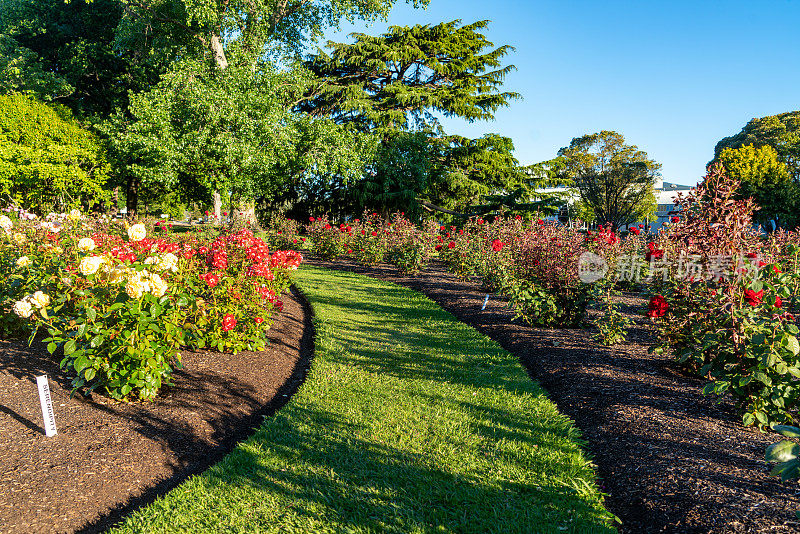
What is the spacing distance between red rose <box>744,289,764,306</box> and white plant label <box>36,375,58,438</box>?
5.01 meters

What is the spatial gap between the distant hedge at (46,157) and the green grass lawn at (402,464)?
679 inches

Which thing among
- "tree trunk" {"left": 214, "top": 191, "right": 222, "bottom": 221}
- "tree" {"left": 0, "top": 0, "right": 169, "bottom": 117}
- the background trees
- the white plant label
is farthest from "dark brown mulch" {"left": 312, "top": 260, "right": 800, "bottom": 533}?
the background trees

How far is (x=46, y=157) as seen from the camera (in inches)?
707

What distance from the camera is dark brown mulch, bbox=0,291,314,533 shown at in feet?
9.25

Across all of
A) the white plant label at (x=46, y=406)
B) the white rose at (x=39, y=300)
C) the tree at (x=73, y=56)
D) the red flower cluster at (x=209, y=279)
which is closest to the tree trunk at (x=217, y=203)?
the tree at (x=73, y=56)

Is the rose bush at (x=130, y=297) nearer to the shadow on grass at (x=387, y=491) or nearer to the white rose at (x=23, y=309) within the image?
the white rose at (x=23, y=309)

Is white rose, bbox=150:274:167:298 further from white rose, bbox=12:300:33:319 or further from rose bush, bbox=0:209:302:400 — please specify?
white rose, bbox=12:300:33:319

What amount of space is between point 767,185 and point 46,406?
3367 centimetres

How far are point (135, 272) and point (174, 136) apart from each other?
582 inches

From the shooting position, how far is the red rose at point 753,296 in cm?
365

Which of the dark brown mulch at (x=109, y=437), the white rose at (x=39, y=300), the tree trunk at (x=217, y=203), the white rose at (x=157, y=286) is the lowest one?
the dark brown mulch at (x=109, y=437)

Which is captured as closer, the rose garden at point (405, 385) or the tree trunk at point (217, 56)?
the rose garden at point (405, 385)

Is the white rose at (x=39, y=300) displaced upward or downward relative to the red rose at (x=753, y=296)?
downward

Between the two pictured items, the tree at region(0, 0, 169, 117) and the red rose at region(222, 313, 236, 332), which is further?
the tree at region(0, 0, 169, 117)
